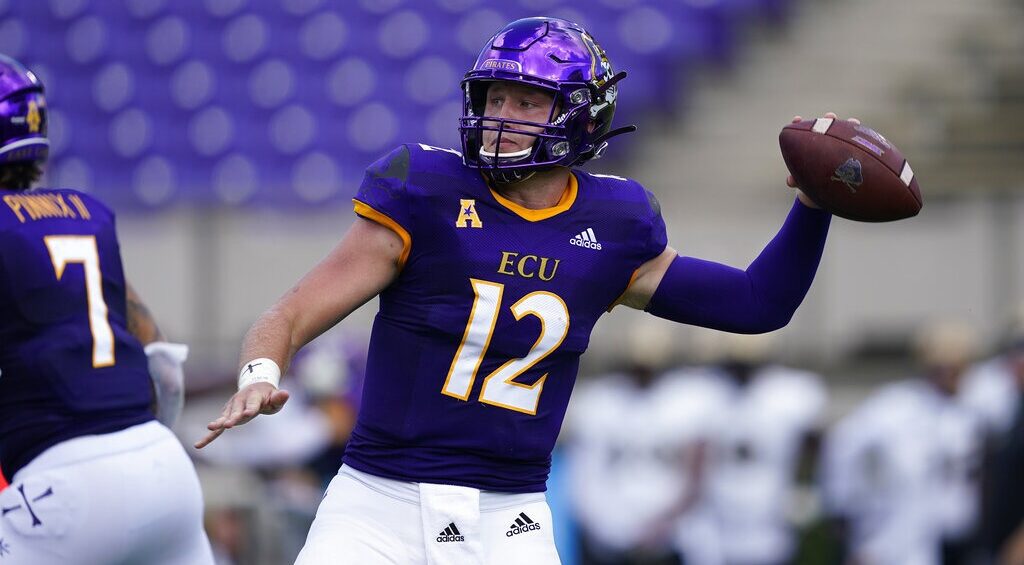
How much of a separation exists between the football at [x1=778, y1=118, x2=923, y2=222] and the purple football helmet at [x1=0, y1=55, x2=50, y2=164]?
2.01 meters

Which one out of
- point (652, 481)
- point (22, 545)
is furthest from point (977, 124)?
point (22, 545)

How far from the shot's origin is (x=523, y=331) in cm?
358

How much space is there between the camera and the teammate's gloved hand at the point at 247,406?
306cm

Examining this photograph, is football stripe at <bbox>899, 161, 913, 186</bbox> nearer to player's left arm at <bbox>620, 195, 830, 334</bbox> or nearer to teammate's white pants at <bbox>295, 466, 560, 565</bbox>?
player's left arm at <bbox>620, 195, 830, 334</bbox>

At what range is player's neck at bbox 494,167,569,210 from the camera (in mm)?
3709

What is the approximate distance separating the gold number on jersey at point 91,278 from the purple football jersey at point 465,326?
778 millimetres

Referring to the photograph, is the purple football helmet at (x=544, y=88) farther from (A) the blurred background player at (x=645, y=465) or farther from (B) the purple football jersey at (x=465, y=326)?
(A) the blurred background player at (x=645, y=465)

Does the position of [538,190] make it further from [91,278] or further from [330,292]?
[91,278]

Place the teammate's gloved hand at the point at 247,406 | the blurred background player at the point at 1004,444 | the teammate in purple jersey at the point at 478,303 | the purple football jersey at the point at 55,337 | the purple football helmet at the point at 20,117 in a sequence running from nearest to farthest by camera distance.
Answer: the teammate's gloved hand at the point at 247,406, the teammate in purple jersey at the point at 478,303, the purple football jersey at the point at 55,337, the purple football helmet at the point at 20,117, the blurred background player at the point at 1004,444

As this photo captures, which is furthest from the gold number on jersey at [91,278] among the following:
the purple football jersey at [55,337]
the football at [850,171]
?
the football at [850,171]

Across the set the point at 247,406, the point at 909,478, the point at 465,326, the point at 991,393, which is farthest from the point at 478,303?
the point at 991,393

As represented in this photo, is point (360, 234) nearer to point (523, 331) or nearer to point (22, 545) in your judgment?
point (523, 331)

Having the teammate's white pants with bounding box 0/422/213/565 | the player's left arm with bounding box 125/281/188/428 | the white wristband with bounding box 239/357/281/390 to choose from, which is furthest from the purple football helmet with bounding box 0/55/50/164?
the white wristband with bounding box 239/357/281/390

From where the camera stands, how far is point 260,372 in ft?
10.8
